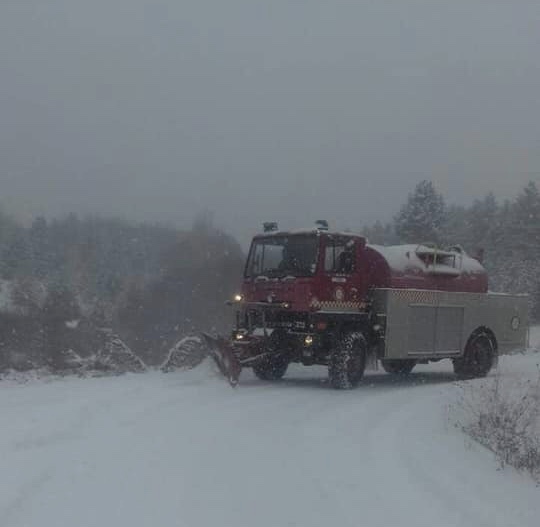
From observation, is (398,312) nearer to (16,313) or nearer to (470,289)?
(470,289)

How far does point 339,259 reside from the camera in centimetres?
1614

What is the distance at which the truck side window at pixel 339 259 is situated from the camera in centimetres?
1591

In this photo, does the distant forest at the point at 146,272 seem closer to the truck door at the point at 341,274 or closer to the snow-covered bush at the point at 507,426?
the truck door at the point at 341,274

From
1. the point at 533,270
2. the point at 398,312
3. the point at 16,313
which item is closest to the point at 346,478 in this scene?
the point at 398,312

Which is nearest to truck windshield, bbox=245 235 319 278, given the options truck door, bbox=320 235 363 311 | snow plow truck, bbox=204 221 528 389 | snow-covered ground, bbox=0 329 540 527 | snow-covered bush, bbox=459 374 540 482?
snow plow truck, bbox=204 221 528 389

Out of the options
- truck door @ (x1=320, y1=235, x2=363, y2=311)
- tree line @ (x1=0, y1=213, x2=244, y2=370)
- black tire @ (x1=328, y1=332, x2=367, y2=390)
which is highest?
truck door @ (x1=320, y1=235, x2=363, y2=311)

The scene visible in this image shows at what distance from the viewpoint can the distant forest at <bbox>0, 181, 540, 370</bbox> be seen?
95.3 feet

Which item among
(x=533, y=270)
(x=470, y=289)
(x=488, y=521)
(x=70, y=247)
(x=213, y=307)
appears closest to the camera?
(x=488, y=521)

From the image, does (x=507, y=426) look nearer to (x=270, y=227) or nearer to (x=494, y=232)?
(x=270, y=227)

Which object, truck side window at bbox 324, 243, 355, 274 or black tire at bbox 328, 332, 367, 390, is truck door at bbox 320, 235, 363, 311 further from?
black tire at bbox 328, 332, 367, 390

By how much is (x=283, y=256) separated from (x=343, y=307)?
1.52 metres

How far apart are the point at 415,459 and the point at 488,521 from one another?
2048 millimetres

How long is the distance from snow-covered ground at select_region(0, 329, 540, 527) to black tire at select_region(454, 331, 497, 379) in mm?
5806

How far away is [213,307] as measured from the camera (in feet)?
129
